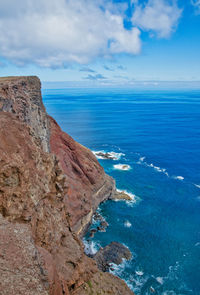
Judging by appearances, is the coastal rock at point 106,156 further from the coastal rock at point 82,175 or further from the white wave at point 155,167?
the coastal rock at point 82,175

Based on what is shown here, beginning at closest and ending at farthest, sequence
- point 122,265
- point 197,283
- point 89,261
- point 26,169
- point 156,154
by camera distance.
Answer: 1. point 26,169
2. point 89,261
3. point 197,283
4. point 122,265
5. point 156,154

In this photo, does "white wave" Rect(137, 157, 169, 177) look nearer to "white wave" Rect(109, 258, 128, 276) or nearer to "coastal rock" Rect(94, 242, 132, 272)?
"coastal rock" Rect(94, 242, 132, 272)

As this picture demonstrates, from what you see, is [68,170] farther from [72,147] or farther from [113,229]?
[113,229]

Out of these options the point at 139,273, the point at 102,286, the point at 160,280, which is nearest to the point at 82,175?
the point at 139,273

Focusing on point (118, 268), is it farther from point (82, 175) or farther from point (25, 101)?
point (25, 101)

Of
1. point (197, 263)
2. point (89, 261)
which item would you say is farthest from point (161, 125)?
point (89, 261)

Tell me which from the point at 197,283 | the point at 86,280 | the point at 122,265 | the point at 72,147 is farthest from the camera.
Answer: the point at 72,147

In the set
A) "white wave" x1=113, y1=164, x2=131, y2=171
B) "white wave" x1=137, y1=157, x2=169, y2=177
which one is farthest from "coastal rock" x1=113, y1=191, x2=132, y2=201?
"white wave" x1=137, y1=157, x2=169, y2=177
